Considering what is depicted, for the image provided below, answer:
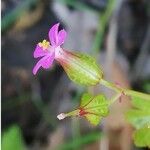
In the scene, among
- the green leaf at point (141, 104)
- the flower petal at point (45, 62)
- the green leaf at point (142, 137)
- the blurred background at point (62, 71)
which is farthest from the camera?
the blurred background at point (62, 71)

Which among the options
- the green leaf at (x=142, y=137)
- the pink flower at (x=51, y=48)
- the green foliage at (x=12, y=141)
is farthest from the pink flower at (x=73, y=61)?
the green foliage at (x=12, y=141)

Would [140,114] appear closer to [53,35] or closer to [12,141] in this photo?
[53,35]

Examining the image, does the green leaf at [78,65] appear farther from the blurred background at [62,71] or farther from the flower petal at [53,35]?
the blurred background at [62,71]

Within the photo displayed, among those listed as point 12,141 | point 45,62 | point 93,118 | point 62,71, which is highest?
point 62,71

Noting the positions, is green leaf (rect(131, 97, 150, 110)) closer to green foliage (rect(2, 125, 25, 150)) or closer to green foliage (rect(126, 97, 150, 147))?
green foliage (rect(126, 97, 150, 147))

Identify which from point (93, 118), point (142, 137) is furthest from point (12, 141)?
point (93, 118)

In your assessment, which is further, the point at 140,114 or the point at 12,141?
the point at 12,141

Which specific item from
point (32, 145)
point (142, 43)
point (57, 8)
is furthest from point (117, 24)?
point (32, 145)
